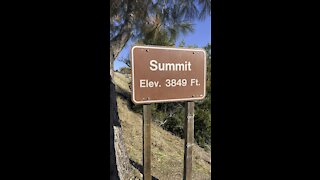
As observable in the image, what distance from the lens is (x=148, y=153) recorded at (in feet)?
4.29

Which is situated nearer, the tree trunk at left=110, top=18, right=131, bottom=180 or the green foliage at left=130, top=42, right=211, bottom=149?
the tree trunk at left=110, top=18, right=131, bottom=180

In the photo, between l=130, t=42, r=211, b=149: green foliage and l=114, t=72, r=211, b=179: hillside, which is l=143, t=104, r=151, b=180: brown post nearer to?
l=114, t=72, r=211, b=179: hillside

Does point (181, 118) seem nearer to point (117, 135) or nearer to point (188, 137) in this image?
point (117, 135)

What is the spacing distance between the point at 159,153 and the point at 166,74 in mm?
3386

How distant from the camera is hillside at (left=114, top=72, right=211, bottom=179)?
3.66 metres

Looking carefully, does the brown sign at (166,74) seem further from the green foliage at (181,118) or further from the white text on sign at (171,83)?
the green foliage at (181,118)

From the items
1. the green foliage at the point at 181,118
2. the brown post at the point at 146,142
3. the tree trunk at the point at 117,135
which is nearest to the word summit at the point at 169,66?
the brown post at the point at 146,142

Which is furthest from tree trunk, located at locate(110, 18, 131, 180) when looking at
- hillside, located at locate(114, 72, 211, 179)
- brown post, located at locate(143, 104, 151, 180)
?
brown post, located at locate(143, 104, 151, 180)

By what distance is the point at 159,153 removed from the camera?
14.5ft

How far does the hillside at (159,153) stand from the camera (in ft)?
12.0

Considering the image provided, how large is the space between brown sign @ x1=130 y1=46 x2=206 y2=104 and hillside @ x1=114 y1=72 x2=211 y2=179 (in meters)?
1.87
